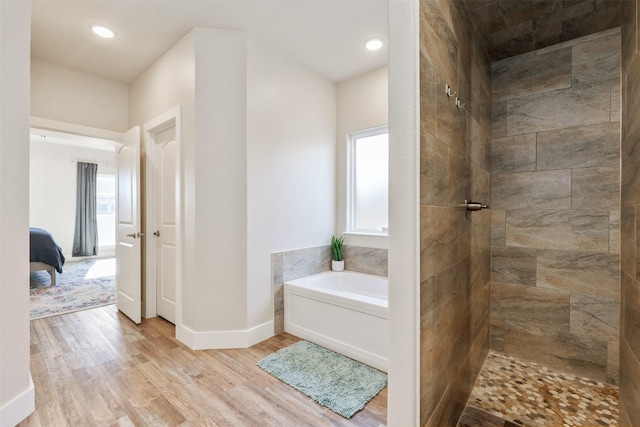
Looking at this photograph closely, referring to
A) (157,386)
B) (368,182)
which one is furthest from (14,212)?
(368,182)

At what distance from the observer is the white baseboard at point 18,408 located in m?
1.49

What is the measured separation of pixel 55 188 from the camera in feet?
20.0

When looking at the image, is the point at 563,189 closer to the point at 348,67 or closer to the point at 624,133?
the point at 624,133

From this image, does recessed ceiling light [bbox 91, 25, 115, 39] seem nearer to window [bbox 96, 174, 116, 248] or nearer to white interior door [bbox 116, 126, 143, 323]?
white interior door [bbox 116, 126, 143, 323]

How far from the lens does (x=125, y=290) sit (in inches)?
123

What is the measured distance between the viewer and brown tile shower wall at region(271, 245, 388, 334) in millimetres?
2680

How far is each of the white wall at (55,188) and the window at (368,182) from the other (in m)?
6.46

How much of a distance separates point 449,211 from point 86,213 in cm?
772

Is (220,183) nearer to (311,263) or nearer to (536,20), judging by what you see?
(311,263)

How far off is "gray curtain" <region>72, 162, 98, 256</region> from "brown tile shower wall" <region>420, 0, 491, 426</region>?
25.1ft

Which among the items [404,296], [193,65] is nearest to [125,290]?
[193,65]

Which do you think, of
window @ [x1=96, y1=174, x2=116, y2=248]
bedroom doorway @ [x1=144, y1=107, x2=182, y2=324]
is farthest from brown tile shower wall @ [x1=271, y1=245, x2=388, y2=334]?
window @ [x1=96, y1=174, x2=116, y2=248]

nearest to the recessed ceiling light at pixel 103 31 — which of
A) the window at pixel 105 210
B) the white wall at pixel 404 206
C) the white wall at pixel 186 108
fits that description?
the white wall at pixel 186 108

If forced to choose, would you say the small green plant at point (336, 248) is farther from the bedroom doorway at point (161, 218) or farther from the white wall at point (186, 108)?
the bedroom doorway at point (161, 218)
